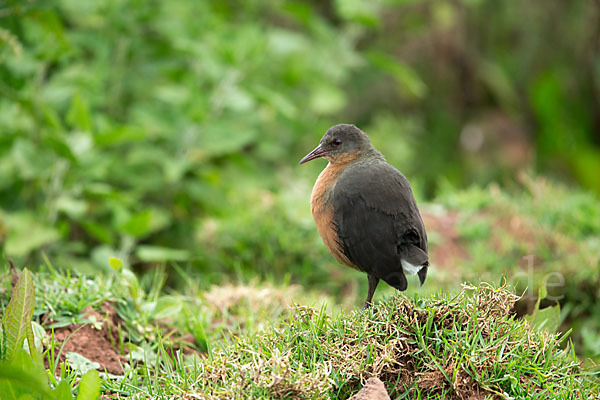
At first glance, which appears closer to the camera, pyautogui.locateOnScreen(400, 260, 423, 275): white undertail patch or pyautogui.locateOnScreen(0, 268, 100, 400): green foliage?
pyautogui.locateOnScreen(0, 268, 100, 400): green foliage

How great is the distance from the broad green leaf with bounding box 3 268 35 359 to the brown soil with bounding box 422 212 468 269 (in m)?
3.42

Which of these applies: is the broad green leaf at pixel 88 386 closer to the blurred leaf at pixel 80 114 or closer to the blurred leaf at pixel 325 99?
the blurred leaf at pixel 80 114

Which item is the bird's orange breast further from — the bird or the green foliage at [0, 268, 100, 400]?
the green foliage at [0, 268, 100, 400]

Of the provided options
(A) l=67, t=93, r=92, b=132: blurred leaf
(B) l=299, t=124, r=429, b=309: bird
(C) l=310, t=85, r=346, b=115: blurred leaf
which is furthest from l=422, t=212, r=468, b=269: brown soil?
(A) l=67, t=93, r=92, b=132: blurred leaf

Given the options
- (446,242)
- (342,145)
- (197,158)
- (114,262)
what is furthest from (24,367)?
(197,158)

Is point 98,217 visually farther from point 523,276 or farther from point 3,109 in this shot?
point 523,276

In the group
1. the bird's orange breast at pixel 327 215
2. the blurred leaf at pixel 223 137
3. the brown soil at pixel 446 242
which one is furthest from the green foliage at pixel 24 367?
the brown soil at pixel 446 242

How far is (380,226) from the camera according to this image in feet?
9.73

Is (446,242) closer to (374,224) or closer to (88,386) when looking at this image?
(374,224)

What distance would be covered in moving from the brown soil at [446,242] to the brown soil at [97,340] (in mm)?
2871

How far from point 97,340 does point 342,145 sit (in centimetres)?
161

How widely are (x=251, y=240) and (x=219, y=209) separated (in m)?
0.53

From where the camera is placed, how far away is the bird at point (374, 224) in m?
2.95

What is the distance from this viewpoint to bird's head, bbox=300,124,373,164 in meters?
3.37
